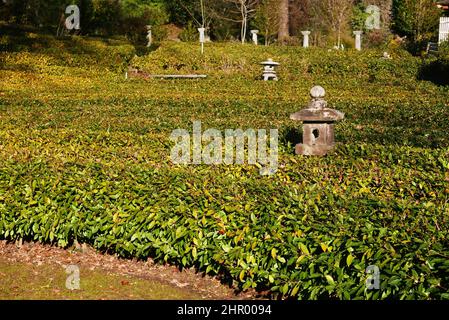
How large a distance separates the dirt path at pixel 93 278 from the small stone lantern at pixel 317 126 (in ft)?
11.1

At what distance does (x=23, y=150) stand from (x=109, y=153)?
1.25 meters

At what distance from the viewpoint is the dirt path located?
6.60 m

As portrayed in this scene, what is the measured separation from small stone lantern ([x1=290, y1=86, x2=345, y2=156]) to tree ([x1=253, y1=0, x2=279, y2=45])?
26.0 metres

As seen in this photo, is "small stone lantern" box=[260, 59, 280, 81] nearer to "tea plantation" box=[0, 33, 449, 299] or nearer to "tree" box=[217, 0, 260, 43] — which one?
"tea plantation" box=[0, 33, 449, 299]

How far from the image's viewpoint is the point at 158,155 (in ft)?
29.3

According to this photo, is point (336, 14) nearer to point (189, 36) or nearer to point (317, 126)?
point (189, 36)

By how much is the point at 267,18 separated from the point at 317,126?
2610 cm

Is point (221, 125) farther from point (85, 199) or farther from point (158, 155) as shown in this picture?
point (85, 199)

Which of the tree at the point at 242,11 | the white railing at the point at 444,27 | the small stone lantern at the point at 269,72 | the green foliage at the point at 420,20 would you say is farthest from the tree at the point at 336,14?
the small stone lantern at the point at 269,72

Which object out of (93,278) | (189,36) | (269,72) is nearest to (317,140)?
(93,278)

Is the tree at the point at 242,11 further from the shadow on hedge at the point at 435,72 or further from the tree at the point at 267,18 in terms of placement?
the shadow on hedge at the point at 435,72

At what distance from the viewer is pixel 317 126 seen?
9.72m
